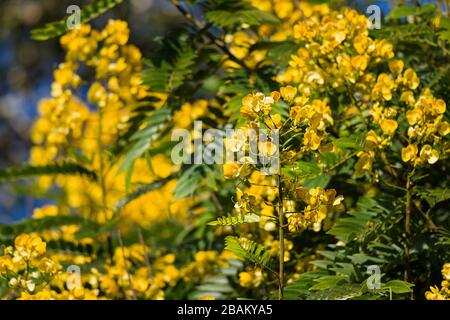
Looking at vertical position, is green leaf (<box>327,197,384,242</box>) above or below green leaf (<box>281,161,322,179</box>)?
below

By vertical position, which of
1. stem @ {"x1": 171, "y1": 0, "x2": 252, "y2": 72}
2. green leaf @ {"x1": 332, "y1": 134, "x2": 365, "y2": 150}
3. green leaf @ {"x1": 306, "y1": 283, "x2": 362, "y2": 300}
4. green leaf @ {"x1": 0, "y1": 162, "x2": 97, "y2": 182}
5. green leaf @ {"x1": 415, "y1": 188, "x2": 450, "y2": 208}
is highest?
stem @ {"x1": 171, "y1": 0, "x2": 252, "y2": 72}

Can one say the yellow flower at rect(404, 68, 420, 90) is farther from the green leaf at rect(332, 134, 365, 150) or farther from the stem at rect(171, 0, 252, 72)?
the stem at rect(171, 0, 252, 72)

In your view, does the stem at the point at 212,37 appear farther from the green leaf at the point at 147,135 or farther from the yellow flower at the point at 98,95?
the yellow flower at the point at 98,95

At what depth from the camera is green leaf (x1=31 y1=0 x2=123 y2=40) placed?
2508 mm

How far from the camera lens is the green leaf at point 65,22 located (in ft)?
8.23

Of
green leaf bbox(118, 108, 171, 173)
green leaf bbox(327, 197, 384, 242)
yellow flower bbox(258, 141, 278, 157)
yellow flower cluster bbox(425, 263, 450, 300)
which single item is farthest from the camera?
green leaf bbox(118, 108, 171, 173)

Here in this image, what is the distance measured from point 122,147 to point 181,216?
1045 millimetres

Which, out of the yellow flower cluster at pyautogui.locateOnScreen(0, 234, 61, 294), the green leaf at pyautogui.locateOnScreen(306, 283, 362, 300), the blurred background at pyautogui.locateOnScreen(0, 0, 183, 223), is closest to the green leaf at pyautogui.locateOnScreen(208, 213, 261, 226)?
the green leaf at pyautogui.locateOnScreen(306, 283, 362, 300)

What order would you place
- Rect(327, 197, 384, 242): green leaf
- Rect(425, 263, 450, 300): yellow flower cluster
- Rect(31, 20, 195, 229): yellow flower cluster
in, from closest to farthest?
1. Rect(425, 263, 450, 300): yellow flower cluster
2. Rect(327, 197, 384, 242): green leaf
3. Rect(31, 20, 195, 229): yellow flower cluster

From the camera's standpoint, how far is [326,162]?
6.68 feet

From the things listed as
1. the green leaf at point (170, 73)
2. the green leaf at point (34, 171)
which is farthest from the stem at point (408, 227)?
the green leaf at point (34, 171)

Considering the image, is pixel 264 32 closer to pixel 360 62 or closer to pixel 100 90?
pixel 100 90
